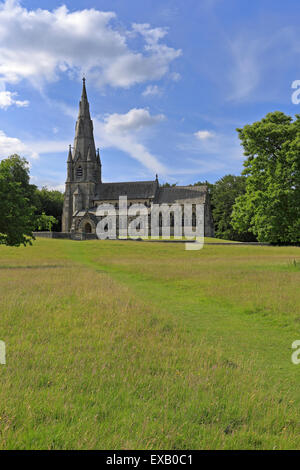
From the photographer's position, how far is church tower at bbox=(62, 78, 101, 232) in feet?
271

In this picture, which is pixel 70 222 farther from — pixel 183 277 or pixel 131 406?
pixel 131 406

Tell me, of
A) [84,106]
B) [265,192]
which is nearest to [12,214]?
[265,192]

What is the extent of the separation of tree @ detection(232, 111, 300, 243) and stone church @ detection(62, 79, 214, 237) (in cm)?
5279

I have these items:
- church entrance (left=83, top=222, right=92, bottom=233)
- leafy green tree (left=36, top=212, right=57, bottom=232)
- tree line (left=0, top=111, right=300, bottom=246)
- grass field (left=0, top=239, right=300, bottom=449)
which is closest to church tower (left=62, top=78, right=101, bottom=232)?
church entrance (left=83, top=222, right=92, bottom=233)

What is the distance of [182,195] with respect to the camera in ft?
267

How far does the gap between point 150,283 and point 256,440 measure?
46.8ft

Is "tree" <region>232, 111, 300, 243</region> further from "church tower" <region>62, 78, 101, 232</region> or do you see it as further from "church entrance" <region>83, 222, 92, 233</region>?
"church tower" <region>62, 78, 101, 232</region>

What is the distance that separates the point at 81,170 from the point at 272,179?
67.5 m

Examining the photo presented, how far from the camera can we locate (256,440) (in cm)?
397

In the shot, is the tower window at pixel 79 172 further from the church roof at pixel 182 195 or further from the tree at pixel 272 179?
the tree at pixel 272 179

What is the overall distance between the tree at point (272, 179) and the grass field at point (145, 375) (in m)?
12.4

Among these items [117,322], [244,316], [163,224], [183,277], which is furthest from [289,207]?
[163,224]

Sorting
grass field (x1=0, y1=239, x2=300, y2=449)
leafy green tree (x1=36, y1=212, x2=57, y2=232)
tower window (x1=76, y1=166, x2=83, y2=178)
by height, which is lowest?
grass field (x1=0, y1=239, x2=300, y2=449)
